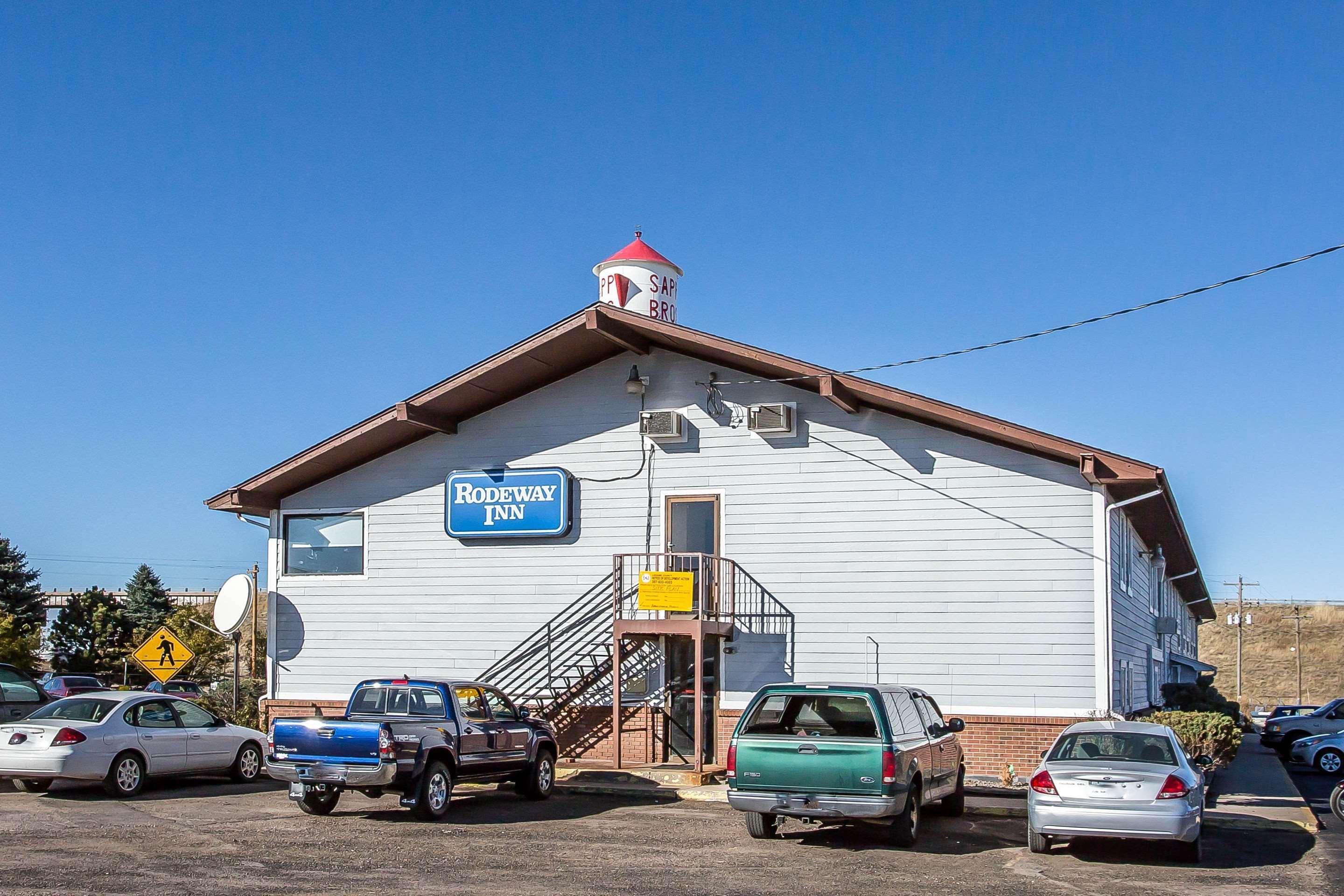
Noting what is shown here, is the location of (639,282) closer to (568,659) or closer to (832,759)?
(568,659)

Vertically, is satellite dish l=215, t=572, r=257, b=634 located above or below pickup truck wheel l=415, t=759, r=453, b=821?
above

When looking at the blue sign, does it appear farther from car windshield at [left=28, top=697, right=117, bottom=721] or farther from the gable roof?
car windshield at [left=28, top=697, right=117, bottom=721]

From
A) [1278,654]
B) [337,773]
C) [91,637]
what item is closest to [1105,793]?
[337,773]

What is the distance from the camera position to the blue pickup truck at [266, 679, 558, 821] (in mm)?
14070

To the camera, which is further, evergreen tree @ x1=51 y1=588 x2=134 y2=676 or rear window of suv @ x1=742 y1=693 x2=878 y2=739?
evergreen tree @ x1=51 y1=588 x2=134 y2=676

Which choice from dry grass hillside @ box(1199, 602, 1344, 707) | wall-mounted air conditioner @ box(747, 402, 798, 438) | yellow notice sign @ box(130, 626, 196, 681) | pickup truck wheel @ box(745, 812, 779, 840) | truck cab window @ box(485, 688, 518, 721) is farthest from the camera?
dry grass hillside @ box(1199, 602, 1344, 707)

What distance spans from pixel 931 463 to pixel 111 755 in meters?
12.1

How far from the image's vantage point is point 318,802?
14812mm

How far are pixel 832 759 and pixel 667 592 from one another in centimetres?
746

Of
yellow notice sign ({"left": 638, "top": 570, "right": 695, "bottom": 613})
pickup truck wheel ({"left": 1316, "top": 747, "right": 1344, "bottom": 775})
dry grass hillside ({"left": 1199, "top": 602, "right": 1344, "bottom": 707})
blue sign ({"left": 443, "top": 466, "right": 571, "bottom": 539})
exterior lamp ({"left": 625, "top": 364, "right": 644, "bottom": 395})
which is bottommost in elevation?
dry grass hillside ({"left": 1199, "top": 602, "right": 1344, "bottom": 707})

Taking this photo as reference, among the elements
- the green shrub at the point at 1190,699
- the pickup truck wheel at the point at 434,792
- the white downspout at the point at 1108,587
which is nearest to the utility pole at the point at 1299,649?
the green shrub at the point at 1190,699

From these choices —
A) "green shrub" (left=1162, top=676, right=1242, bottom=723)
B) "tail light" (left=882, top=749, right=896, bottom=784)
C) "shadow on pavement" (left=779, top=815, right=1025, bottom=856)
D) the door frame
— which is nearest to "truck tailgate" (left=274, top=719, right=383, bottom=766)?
"shadow on pavement" (left=779, top=815, right=1025, bottom=856)

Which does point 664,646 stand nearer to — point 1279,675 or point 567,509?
point 567,509

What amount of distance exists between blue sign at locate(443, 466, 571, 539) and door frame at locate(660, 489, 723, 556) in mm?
1693
